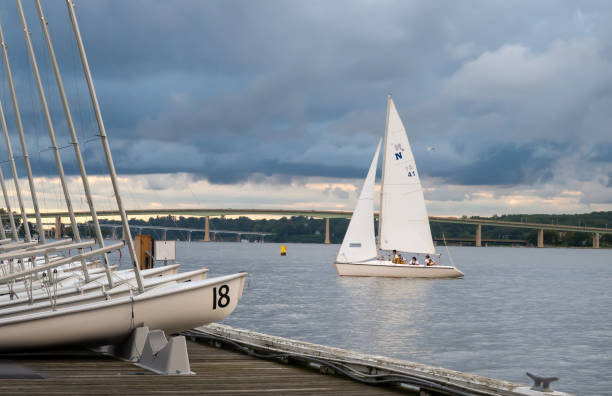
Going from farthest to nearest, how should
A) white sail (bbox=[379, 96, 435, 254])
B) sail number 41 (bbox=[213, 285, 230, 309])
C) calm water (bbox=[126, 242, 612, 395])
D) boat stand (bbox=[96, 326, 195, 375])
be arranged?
1. white sail (bbox=[379, 96, 435, 254])
2. calm water (bbox=[126, 242, 612, 395])
3. sail number 41 (bbox=[213, 285, 230, 309])
4. boat stand (bbox=[96, 326, 195, 375])

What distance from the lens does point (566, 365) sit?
74.8 feet

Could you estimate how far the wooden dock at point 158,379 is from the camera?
350 inches

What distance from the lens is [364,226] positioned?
5266 cm

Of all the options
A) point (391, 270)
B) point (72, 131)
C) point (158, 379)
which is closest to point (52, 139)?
point (72, 131)

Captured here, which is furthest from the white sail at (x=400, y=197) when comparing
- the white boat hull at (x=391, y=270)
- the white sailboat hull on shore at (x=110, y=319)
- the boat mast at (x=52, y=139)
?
the white sailboat hull on shore at (x=110, y=319)

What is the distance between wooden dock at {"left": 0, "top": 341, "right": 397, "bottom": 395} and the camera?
29.2ft

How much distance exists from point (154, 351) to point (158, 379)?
1.05 meters

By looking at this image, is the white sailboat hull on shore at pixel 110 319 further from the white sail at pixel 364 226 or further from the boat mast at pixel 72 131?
the white sail at pixel 364 226

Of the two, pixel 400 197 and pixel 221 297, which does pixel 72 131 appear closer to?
pixel 221 297

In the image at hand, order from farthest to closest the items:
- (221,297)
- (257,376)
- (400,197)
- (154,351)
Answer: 1. (400,197)
2. (221,297)
3. (154,351)
4. (257,376)

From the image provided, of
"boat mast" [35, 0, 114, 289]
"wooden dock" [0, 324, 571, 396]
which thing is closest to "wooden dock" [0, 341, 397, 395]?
"wooden dock" [0, 324, 571, 396]

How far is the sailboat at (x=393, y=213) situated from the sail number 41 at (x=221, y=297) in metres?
39.8

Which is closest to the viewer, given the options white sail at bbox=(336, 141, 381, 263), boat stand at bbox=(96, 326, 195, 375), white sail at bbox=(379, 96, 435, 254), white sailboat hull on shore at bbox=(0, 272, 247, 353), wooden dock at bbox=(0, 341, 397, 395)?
wooden dock at bbox=(0, 341, 397, 395)

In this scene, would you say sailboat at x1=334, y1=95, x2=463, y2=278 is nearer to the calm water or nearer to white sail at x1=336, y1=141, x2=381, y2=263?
white sail at x1=336, y1=141, x2=381, y2=263
